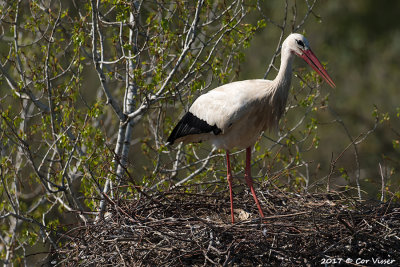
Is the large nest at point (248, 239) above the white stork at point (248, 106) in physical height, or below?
below

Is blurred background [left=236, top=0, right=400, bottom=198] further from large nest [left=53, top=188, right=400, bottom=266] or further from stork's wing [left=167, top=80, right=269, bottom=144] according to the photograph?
large nest [left=53, top=188, right=400, bottom=266]

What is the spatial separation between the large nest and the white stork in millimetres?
911

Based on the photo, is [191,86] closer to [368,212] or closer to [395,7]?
[368,212]

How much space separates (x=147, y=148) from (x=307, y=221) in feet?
10.6

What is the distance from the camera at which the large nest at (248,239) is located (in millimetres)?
5488

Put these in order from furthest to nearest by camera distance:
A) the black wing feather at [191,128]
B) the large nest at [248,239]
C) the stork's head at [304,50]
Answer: the black wing feather at [191,128] < the stork's head at [304,50] < the large nest at [248,239]

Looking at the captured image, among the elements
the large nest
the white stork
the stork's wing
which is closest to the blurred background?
the stork's wing

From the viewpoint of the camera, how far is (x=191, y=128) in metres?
7.21

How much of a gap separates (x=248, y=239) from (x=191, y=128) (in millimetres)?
1920

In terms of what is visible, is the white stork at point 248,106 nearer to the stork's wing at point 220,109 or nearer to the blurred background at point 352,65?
the stork's wing at point 220,109

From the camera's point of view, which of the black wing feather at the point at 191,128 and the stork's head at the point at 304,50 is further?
the black wing feather at the point at 191,128

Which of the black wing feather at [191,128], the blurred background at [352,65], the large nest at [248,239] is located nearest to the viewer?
the large nest at [248,239]

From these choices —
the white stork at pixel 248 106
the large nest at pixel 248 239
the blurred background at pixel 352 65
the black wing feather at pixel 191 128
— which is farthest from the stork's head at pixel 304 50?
the blurred background at pixel 352 65

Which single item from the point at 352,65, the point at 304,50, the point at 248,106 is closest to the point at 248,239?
the point at 248,106
